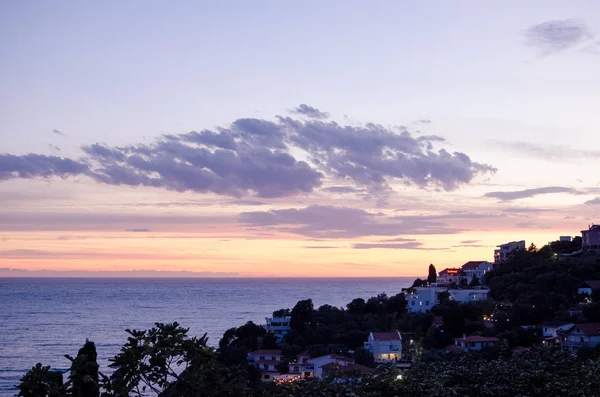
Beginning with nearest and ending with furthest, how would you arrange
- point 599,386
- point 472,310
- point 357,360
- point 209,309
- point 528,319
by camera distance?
point 599,386 < point 357,360 < point 528,319 < point 472,310 < point 209,309

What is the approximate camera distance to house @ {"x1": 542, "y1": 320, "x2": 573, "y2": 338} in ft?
166

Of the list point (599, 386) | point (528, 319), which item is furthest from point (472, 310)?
point (599, 386)

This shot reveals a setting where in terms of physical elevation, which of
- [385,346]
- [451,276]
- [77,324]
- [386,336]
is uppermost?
[451,276]

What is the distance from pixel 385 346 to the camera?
171ft

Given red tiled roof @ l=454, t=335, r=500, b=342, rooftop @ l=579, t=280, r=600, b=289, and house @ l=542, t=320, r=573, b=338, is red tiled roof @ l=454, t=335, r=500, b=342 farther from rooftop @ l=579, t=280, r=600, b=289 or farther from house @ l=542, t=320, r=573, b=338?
rooftop @ l=579, t=280, r=600, b=289

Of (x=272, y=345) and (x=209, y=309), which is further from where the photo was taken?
(x=209, y=309)

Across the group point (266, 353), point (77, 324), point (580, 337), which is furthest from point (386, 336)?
point (77, 324)

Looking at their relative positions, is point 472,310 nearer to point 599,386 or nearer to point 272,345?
point 272,345

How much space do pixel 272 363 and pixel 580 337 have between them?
68.4ft

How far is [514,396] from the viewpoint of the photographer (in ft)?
72.0

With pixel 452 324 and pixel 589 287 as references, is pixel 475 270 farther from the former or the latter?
pixel 452 324

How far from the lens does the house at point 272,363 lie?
47866mm

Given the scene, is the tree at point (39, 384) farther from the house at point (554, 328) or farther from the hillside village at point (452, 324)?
the house at point (554, 328)

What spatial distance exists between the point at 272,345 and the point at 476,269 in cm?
4283
